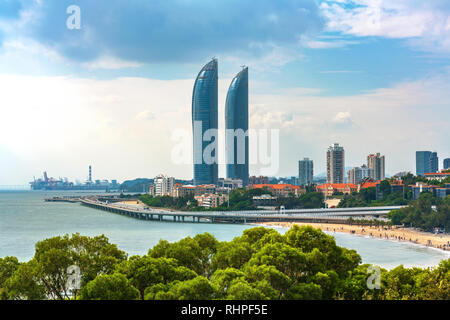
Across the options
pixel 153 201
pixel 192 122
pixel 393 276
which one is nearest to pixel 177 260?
pixel 393 276

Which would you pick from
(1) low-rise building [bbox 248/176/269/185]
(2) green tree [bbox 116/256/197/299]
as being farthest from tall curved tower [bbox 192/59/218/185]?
(2) green tree [bbox 116/256/197/299]

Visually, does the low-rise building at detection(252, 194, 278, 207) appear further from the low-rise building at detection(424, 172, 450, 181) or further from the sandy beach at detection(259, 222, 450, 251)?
the sandy beach at detection(259, 222, 450, 251)

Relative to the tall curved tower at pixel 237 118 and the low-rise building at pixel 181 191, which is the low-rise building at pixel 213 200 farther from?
the tall curved tower at pixel 237 118

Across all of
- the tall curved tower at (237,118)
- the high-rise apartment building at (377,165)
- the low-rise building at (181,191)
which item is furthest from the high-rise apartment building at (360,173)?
the low-rise building at (181,191)

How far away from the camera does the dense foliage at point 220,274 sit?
577 centimetres

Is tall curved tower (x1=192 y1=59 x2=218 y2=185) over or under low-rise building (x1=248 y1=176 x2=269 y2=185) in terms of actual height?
over

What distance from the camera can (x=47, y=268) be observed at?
659cm

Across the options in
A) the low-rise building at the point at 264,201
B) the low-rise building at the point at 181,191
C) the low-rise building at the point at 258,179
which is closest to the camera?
the low-rise building at the point at 264,201

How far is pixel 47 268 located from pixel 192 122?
48.3 metres

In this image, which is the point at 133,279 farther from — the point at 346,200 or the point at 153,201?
the point at 153,201

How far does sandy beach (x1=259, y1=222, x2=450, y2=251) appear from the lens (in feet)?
61.2

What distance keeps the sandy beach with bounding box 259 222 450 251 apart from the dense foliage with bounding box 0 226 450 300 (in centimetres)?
1110

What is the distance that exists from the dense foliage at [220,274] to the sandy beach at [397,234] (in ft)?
36.4

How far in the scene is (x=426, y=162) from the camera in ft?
193
